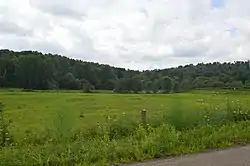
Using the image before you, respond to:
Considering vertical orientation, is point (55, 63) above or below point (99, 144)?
above

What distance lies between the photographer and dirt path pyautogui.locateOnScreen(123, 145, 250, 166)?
7.61 metres

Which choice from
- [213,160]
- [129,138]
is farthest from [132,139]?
[213,160]

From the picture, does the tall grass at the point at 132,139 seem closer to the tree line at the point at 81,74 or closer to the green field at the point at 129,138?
the green field at the point at 129,138

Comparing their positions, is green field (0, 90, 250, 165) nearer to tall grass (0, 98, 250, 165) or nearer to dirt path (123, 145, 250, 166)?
tall grass (0, 98, 250, 165)

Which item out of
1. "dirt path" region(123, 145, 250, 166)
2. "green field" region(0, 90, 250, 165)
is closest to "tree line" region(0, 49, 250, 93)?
"green field" region(0, 90, 250, 165)

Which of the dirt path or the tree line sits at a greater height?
the tree line

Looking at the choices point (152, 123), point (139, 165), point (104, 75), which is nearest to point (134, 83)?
point (104, 75)

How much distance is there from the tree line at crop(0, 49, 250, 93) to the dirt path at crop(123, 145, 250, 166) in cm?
4680

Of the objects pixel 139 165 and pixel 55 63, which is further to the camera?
pixel 55 63

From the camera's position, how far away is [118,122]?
12.0 m

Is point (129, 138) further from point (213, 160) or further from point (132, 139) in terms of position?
point (213, 160)

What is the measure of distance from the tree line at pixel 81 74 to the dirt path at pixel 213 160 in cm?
4680

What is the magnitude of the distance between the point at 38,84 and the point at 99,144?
7123 cm

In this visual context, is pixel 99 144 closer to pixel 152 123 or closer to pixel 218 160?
pixel 218 160
